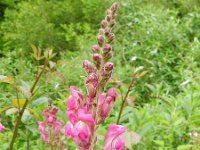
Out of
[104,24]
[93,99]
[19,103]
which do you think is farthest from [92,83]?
[19,103]

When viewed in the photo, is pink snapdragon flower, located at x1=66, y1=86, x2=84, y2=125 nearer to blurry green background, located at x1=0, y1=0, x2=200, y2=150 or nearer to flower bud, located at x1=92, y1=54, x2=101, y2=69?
flower bud, located at x1=92, y1=54, x2=101, y2=69

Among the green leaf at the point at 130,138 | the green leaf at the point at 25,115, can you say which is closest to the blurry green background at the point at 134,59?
the green leaf at the point at 25,115

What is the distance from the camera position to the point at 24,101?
1.84m

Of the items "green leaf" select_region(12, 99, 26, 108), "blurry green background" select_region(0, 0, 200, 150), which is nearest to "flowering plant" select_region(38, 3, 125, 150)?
"green leaf" select_region(12, 99, 26, 108)

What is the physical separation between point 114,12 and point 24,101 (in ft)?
1.96

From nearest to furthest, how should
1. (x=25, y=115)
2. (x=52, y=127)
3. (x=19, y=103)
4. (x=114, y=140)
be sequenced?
(x=114, y=140) → (x=19, y=103) → (x=25, y=115) → (x=52, y=127)

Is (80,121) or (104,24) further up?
(104,24)

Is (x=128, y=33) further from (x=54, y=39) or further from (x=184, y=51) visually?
(x=54, y=39)

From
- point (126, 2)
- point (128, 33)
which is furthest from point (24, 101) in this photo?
point (126, 2)

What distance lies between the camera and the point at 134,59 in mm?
5633

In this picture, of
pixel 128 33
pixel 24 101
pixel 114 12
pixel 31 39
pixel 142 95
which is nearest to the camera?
pixel 114 12

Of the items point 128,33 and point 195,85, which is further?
point 128,33

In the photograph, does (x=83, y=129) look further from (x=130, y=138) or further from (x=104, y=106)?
(x=130, y=138)

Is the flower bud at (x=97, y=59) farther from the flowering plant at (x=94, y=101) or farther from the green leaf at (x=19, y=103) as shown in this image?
the green leaf at (x=19, y=103)
